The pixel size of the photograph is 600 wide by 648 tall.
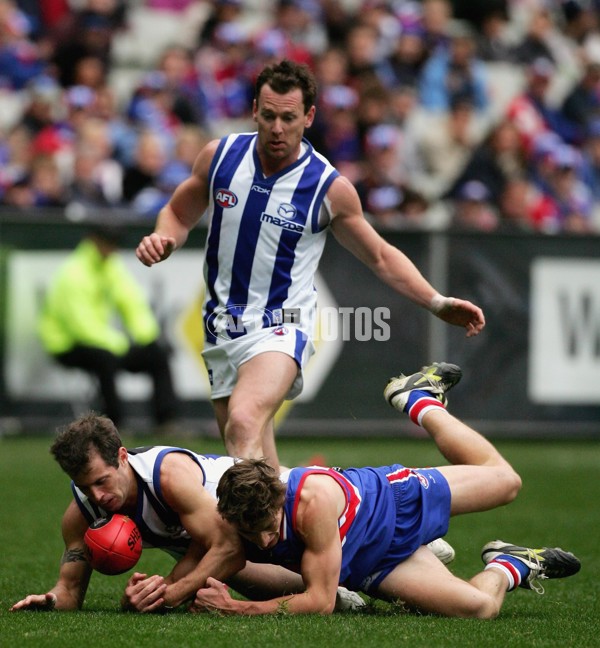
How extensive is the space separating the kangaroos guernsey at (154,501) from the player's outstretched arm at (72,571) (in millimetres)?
70

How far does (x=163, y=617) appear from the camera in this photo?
17.2 feet

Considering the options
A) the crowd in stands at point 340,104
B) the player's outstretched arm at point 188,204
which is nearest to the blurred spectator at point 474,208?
the crowd in stands at point 340,104

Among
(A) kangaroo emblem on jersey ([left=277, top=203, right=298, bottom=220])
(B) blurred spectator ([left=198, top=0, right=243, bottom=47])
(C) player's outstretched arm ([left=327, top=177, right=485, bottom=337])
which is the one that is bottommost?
(C) player's outstretched arm ([left=327, top=177, right=485, bottom=337])

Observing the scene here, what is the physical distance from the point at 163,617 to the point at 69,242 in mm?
7578

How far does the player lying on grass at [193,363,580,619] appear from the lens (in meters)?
5.19

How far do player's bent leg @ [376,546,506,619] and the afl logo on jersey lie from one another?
197 centimetres

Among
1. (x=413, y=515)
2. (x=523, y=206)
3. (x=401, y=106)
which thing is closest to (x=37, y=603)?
(x=413, y=515)

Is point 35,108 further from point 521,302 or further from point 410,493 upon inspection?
point 410,493

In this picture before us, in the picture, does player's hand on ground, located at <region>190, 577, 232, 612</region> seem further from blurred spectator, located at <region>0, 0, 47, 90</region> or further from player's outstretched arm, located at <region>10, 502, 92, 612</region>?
blurred spectator, located at <region>0, 0, 47, 90</region>

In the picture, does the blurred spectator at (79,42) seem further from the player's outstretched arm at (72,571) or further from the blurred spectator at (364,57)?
the player's outstretched arm at (72,571)

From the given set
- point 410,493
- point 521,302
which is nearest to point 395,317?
point 521,302

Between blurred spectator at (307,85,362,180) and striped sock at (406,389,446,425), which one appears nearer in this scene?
striped sock at (406,389,446,425)

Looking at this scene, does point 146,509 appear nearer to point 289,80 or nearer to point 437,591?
point 437,591

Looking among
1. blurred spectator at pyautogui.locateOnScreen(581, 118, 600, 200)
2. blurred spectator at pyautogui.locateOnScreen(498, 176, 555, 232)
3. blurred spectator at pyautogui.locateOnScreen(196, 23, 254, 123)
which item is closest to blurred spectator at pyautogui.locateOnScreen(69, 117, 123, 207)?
blurred spectator at pyautogui.locateOnScreen(196, 23, 254, 123)
